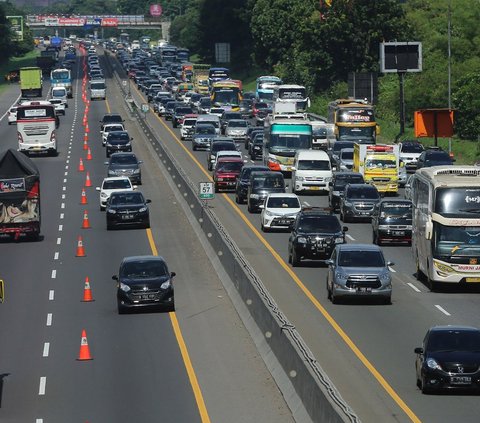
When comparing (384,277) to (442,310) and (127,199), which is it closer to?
(442,310)

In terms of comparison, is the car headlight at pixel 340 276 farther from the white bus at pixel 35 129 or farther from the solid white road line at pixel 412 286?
Answer: the white bus at pixel 35 129

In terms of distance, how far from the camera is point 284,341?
28844 millimetres

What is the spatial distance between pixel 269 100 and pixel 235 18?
2537 inches

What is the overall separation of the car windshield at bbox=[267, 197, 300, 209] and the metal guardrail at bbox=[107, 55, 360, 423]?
2887 mm

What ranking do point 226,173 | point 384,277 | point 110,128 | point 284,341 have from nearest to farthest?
1. point 284,341
2. point 384,277
3. point 226,173
4. point 110,128

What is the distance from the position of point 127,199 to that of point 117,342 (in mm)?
23542

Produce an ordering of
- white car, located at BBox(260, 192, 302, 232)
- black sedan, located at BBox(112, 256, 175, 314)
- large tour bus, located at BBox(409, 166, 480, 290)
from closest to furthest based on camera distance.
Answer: black sedan, located at BBox(112, 256, 175, 314) → large tour bus, located at BBox(409, 166, 480, 290) → white car, located at BBox(260, 192, 302, 232)

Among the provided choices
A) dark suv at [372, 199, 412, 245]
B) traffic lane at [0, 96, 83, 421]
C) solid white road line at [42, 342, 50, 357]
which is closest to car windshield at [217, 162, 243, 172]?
traffic lane at [0, 96, 83, 421]

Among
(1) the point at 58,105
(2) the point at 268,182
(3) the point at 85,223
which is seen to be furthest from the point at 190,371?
(1) the point at 58,105

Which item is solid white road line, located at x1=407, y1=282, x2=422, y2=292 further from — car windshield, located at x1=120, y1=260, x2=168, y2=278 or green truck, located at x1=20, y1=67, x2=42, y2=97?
green truck, located at x1=20, y1=67, x2=42, y2=97

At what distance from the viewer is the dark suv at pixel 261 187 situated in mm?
61312

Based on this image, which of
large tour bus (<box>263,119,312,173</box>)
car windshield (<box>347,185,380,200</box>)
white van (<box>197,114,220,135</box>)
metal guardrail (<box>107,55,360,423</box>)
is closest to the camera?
metal guardrail (<box>107,55,360,423</box>)

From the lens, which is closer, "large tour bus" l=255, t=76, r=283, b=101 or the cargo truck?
the cargo truck

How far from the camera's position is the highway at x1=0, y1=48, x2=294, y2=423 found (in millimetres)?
27453
